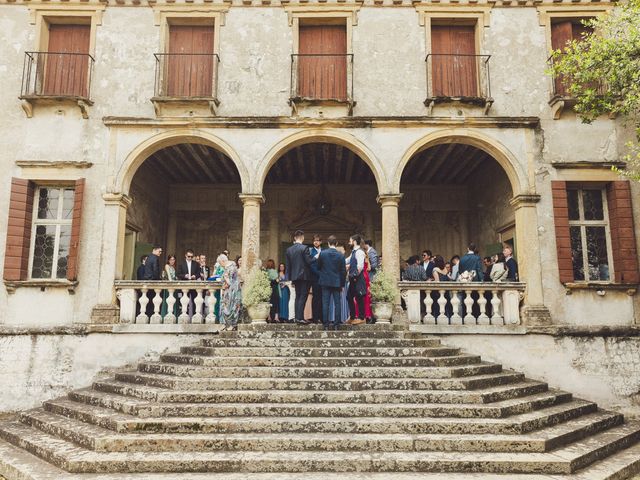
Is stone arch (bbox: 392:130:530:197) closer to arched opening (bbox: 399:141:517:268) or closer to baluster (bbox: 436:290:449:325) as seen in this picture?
arched opening (bbox: 399:141:517:268)

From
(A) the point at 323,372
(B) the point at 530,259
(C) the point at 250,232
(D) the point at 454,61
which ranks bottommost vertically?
(A) the point at 323,372

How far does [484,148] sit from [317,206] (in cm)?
523

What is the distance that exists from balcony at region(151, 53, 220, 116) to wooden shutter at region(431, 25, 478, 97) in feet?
16.1

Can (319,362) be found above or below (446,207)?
below

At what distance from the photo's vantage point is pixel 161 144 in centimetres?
1078

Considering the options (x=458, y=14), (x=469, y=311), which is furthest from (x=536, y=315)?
(x=458, y=14)

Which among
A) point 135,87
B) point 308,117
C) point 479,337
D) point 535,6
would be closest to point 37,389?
point 135,87

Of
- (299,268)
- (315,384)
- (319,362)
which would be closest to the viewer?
(315,384)

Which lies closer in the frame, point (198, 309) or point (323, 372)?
point (323, 372)

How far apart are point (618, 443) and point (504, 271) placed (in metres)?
4.24

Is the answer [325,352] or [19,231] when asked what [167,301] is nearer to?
[19,231]

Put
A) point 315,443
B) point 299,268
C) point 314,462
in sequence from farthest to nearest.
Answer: point 299,268 → point 315,443 → point 314,462

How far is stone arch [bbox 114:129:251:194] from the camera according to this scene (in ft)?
34.3

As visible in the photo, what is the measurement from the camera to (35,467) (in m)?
5.46
